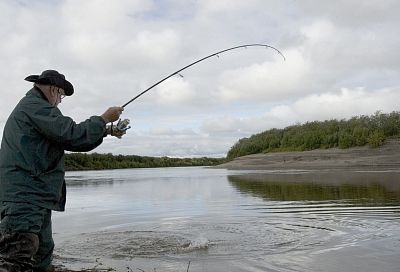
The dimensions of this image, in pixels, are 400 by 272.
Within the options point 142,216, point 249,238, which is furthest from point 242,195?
point 249,238

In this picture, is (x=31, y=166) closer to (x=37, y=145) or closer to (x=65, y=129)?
(x=37, y=145)

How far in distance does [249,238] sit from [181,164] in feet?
266

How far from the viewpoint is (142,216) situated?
1254 centimetres

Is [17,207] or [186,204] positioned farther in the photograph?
[186,204]

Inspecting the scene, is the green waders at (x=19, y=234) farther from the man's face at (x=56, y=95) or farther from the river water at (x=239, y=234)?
the river water at (x=239, y=234)

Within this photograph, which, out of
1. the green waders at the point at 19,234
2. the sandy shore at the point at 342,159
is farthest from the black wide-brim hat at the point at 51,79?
the sandy shore at the point at 342,159

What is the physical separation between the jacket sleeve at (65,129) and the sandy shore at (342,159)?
92.2 feet

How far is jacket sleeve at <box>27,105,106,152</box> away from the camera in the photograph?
396 centimetres

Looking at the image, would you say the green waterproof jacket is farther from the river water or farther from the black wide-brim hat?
the river water

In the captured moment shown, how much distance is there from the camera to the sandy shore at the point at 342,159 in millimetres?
33688

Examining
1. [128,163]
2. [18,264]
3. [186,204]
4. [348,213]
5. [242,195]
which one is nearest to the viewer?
[18,264]

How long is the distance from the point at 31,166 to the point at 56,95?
70 cm

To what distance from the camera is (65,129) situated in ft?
13.0

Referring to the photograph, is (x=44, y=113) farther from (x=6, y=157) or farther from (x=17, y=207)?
(x=17, y=207)
